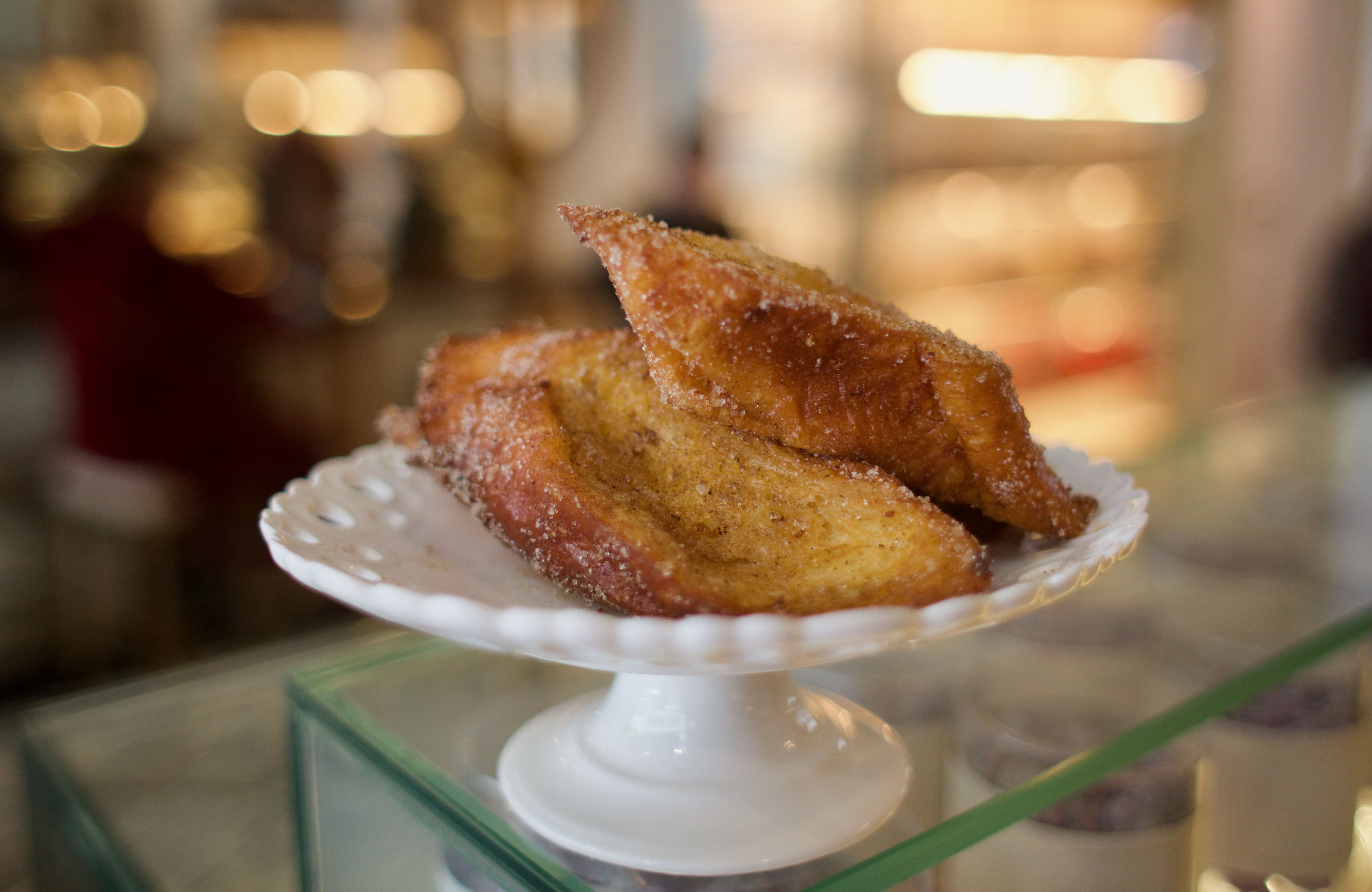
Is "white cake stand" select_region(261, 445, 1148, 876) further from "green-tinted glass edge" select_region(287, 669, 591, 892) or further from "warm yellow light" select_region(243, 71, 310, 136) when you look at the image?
"warm yellow light" select_region(243, 71, 310, 136)

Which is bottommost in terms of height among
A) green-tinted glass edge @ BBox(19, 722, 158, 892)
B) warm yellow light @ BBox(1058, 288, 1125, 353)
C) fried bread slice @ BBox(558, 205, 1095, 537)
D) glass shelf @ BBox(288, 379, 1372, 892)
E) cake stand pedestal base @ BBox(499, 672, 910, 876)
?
warm yellow light @ BBox(1058, 288, 1125, 353)

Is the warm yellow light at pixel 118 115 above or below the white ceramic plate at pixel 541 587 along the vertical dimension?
above

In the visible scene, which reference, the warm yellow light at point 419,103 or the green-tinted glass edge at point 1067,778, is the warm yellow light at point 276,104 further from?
the green-tinted glass edge at point 1067,778

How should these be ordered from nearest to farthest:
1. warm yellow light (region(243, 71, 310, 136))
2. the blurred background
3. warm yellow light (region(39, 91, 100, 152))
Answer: the blurred background
warm yellow light (region(39, 91, 100, 152))
warm yellow light (region(243, 71, 310, 136))

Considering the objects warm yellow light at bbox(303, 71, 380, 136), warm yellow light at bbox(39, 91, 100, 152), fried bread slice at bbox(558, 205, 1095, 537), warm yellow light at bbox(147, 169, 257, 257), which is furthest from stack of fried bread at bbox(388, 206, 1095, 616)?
warm yellow light at bbox(303, 71, 380, 136)

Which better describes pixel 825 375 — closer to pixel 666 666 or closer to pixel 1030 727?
pixel 666 666

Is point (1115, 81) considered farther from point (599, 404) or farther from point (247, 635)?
point (599, 404)

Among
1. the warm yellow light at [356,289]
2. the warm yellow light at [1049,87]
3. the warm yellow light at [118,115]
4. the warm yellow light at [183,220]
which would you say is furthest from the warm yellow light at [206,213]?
the warm yellow light at [1049,87]
